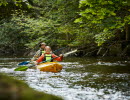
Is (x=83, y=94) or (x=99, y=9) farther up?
(x=99, y=9)

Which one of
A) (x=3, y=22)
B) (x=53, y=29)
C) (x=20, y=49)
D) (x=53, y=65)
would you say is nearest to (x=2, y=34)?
(x=3, y=22)

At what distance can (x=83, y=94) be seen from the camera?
3.92 metres

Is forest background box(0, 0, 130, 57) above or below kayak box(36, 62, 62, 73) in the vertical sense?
above

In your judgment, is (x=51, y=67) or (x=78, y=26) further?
(x=78, y=26)

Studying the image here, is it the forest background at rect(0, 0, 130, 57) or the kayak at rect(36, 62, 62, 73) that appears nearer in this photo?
the kayak at rect(36, 62, 62, 73)

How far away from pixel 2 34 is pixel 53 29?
8042 mm

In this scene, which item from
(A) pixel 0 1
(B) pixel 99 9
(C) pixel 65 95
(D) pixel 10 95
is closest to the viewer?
(D) pixel 10 95

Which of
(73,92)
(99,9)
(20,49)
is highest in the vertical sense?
(99,9)

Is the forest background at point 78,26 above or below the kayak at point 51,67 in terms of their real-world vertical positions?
above

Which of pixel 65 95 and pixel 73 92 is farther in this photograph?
pixel 73 92

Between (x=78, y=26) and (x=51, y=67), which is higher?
(x=78, y=26)

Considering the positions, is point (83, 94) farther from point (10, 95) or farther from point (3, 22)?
point (3, 22)

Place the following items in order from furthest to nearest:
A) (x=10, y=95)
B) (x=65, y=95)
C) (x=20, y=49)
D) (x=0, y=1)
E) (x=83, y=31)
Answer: (x=20, y=49) → (x=83, y=31) → (x=0, y=1) → (x=65, y=95) → (x=10, y=95)

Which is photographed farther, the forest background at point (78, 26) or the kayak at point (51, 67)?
the forest background at point (78, 26)
